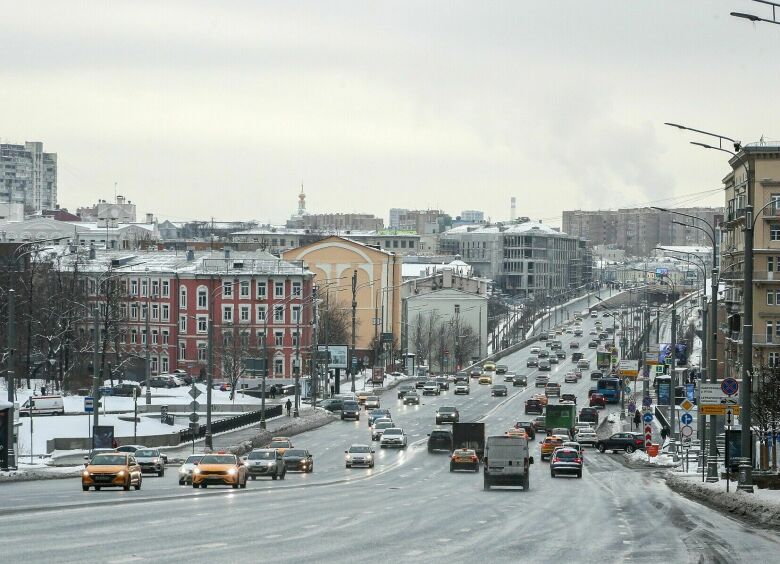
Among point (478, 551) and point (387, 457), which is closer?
point (478, 551)

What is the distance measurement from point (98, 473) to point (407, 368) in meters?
131

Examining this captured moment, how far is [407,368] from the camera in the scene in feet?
566

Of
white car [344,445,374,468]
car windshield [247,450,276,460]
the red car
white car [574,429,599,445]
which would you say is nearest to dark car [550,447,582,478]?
white car [344,445,374,468]

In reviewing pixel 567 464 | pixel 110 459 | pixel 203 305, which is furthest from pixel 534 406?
pixel 110 459

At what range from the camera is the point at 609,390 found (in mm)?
128750

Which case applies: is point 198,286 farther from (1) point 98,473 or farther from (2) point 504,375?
(1) point 98,473

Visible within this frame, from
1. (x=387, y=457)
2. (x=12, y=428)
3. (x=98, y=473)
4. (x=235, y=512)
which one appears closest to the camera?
(x=235, y=512)

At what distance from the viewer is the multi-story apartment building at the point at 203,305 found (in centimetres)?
13912

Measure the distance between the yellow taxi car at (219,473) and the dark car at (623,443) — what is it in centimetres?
4109

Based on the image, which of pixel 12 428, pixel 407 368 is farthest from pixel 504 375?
pixel 12 428

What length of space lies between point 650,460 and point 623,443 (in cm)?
1089

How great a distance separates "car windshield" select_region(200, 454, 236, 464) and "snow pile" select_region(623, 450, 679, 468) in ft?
94.7

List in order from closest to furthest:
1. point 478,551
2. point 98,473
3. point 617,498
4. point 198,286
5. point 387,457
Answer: point 478,551
point 98,473
point 617,498
point 387,457
point 198,286

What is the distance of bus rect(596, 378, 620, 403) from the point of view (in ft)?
421
